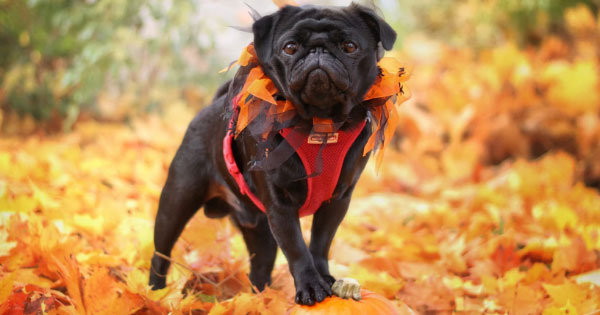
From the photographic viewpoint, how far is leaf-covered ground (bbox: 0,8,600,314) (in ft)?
6.51

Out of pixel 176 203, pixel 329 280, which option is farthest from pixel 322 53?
pixel 176 203

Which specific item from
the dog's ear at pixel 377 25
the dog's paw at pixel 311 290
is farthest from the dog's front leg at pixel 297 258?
the dog's ear at pixel 377 25

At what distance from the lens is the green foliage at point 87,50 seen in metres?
4.63

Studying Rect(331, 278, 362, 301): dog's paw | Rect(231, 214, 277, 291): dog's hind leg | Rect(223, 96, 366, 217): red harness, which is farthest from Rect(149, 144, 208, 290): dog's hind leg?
Rect(331, 278, 362, 301): dog's paw

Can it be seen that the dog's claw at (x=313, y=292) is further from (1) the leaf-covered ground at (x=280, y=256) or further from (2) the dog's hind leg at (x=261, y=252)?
(2) the dog's hind leg at (x=261, y=252)

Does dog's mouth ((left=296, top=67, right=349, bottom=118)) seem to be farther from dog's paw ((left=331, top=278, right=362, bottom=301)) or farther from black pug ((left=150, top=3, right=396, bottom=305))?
dog's paw ((left=331, top=278, right=362, bottom=301))

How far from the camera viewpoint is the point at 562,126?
498 cm

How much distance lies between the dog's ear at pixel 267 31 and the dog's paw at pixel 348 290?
2.37 feet

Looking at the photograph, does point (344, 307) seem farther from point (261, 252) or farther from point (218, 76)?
point (218, 76)

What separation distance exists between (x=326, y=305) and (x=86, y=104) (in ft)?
16.6

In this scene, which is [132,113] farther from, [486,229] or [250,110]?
[250,110]

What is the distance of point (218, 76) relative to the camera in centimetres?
517

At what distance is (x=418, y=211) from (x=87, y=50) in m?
2.96

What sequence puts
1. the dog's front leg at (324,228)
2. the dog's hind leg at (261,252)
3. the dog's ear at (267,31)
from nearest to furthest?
the dog's ear at (267,31)
the dog's front leg at (324,228)
the dog's hind leg at (261,252)
